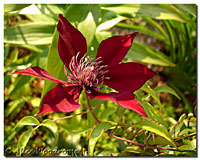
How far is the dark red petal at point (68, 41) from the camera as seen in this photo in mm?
569

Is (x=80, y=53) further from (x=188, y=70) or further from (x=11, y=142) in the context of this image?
(x=188, y=70)

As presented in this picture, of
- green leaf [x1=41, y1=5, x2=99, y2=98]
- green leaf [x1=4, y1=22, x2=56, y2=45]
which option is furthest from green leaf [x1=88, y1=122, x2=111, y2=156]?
green leaf [x1=4, y1=22, x2=56, y2=45]

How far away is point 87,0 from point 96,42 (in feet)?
0.53

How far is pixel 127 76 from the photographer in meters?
0.56

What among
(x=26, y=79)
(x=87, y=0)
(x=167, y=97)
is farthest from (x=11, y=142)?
(x=167, y=97)

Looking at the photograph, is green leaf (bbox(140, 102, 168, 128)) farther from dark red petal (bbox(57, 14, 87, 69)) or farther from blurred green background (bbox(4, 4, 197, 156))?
dark red petal (bbox(57, 14, 87, 69))

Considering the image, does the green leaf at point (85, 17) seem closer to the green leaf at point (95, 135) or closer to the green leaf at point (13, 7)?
the green leaf at point (13, 7)

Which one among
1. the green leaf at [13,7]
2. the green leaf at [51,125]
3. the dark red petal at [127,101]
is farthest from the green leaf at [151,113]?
the green leaf at [13,7]

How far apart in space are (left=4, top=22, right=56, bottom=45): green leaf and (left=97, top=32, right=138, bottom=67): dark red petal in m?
0.37

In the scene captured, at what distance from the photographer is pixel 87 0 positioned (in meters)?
0.82

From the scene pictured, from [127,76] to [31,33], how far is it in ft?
1.69

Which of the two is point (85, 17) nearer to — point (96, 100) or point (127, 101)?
point (96, 100)

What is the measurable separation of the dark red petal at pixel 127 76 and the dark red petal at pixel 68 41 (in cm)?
10

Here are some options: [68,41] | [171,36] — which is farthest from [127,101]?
[171,36]
